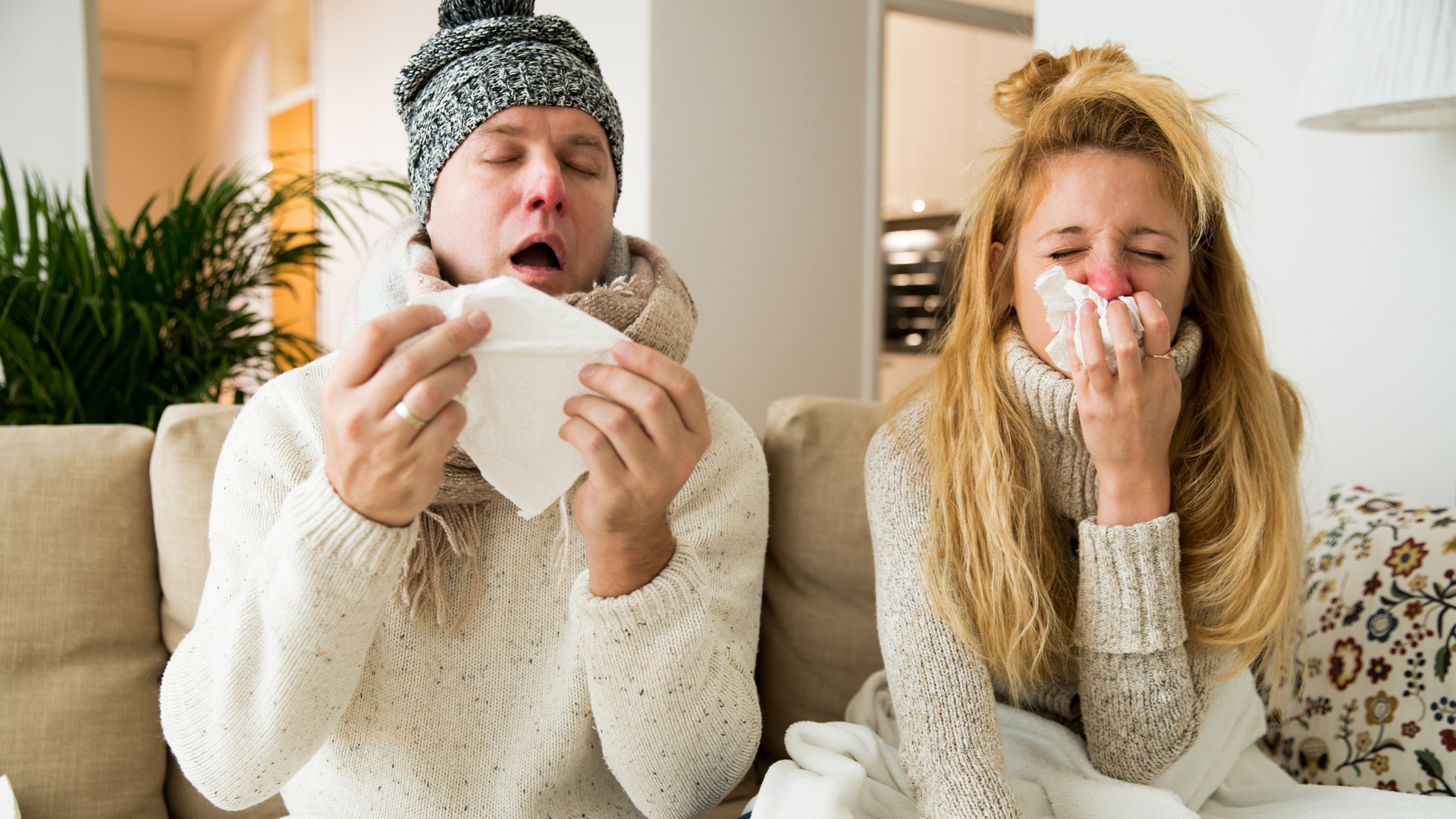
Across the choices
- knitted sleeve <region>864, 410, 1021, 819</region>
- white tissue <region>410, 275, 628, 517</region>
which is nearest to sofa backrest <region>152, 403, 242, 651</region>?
white tissue <region>410, 275, 628, 517</region>

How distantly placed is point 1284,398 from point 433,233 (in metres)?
1.10

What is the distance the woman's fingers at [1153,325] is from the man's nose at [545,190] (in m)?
0.63

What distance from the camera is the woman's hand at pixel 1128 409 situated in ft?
3.25

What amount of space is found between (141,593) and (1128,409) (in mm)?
1329

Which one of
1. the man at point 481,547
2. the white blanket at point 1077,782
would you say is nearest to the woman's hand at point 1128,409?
the white blanket at point 1077,782

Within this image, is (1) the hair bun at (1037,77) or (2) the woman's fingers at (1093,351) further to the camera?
(1) the hair bun at (1037,77)

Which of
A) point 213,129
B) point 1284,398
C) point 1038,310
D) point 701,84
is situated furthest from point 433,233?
point 213,129

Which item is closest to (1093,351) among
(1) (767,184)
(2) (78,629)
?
(2) (78,629)

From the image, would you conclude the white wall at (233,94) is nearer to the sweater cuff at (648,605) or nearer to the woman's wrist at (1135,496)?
the sweater cuff at (648,605)

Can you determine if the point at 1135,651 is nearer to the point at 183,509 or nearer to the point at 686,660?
the point at 686,660

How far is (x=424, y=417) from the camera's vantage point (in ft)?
2.40

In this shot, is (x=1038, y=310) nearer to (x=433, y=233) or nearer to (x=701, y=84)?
(x=433, y=233)

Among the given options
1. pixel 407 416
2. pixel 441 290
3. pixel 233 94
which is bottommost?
pixel 407 416

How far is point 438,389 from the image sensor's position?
725 millimetres
